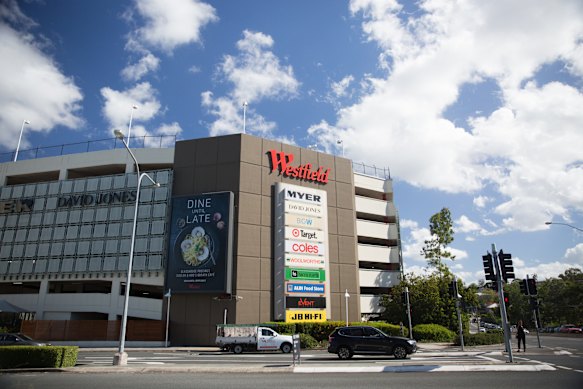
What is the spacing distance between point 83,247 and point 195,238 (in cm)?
1333

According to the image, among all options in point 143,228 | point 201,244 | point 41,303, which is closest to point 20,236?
point 41,303

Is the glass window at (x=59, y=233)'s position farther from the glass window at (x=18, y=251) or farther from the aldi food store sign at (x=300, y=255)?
the aldi food store sign at (x=300, y=255)

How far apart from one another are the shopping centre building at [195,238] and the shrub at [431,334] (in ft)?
22.7

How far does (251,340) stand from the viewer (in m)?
28.4

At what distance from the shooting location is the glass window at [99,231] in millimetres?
41703

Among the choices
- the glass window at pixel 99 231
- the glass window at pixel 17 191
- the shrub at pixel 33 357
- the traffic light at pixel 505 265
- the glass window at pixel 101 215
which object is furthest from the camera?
the glass window at pixel 17 191

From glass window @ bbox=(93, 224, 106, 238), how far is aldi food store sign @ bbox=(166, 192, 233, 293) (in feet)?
28.0

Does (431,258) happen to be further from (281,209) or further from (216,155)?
(216,155)

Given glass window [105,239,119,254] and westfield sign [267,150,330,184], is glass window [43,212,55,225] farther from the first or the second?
westfield sign [267,150,330,184]

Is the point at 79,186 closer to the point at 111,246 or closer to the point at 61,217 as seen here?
the point at 61,217

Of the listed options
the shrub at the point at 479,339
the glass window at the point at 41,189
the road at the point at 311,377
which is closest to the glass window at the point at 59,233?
the glass window at the point at 41,189

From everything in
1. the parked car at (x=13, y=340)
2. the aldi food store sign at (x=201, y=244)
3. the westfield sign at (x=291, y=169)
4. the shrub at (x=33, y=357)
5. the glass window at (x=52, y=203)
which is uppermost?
the westfield sign at (x=291, y=169)

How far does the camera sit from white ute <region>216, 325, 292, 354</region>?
2823 centimetres

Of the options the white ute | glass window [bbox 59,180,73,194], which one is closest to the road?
the white ute
